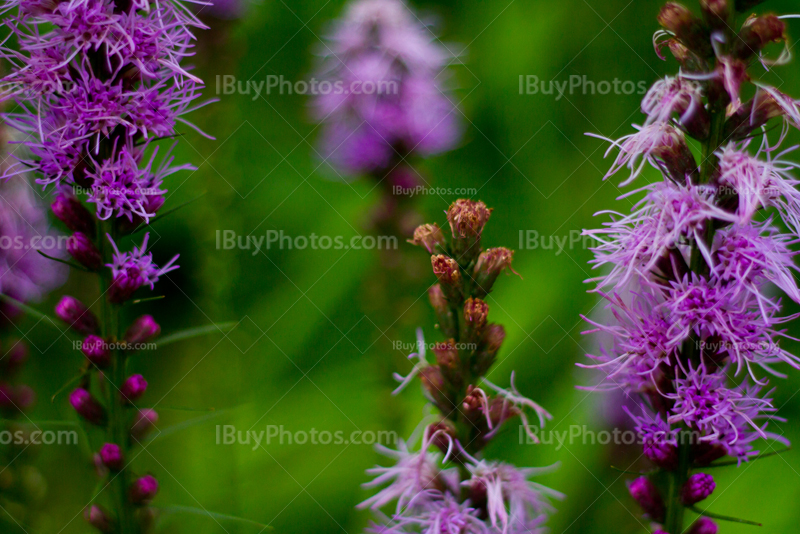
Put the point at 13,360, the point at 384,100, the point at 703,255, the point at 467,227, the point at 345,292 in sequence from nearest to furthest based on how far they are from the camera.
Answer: the point at 703,255, the point at 467,227, the point at 13,360, the point at 384,100, the point at 345,292

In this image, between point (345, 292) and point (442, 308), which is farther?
point (345, 292)

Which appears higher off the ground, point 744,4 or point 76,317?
point 744,4

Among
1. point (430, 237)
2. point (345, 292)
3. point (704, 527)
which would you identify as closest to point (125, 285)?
point (430, 237)

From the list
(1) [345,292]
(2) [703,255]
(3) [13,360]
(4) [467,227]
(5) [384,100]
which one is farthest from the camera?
(1) [345,292]

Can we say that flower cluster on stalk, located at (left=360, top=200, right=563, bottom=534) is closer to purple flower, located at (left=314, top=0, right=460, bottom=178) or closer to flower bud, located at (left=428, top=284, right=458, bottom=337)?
flower bud, located at (left=428, top=284, right=458, bottom=337)

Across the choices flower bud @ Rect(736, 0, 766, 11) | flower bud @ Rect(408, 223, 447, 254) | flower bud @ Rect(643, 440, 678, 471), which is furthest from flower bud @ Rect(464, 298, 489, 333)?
flower bud @ Rect(736, 0, 766, 11)

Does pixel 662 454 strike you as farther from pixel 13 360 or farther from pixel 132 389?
pixel 13 360
